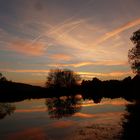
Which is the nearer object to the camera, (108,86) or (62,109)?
(62,109)

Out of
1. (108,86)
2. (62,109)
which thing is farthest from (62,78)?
(62,109)

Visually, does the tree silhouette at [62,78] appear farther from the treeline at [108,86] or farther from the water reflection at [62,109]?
the water reflection at [62,109]

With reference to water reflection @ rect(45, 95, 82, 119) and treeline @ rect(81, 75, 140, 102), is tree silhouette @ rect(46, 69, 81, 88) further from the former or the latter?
water reflection @ rect(45, 95, 82, 119)

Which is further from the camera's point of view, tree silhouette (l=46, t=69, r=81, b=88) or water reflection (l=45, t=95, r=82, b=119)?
tree silhouette (l=46, t=69, r=81, b=88)

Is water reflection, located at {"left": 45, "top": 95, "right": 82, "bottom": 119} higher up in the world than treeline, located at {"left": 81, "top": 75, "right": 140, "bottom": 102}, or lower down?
lower down

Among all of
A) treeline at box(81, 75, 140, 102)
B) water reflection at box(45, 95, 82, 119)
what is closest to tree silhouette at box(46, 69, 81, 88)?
treeline at box(81, 75, 140, 102)

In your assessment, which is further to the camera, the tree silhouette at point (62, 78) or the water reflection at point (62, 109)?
the tree silhouette at point (62, 78)

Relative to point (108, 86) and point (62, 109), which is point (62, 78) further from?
point (62, 109)

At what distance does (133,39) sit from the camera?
2987 inches

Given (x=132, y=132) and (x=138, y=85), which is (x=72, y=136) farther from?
(x=138, y=85)

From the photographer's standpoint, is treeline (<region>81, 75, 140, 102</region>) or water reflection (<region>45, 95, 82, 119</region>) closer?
water reflection (<region>45, 95, 82, 119</region>)

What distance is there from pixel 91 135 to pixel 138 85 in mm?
81999

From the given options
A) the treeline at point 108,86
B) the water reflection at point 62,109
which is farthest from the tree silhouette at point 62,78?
the water reflection at point 62,109

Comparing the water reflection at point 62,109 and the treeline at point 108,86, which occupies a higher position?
the treeline at point 108,86
